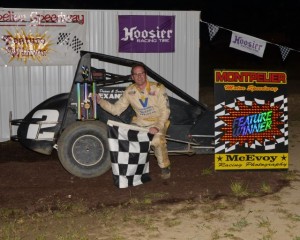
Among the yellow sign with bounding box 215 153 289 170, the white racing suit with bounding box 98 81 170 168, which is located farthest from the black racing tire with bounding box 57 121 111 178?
the yellow sign with bounding box 215 153 289 170

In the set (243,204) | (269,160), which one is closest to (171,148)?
(269,160)

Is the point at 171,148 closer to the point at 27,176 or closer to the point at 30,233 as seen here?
the point at 27,176

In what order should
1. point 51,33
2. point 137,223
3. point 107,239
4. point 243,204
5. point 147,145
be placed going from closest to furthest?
point 107,239 → point 137,223 → point 243,204 → point 147,145 → point 51,33

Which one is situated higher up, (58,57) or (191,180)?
(58,57)

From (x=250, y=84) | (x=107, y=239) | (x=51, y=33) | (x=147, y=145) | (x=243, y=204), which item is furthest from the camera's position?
(x=51, y=33)

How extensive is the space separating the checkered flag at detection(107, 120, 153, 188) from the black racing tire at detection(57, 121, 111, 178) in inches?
17.5

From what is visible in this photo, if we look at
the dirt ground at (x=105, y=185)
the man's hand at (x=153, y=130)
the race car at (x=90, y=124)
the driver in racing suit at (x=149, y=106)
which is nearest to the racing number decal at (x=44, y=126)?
the race car at (x=90, y=124)

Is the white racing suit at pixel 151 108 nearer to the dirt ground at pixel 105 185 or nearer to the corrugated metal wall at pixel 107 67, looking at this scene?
the dirt ground at pixel 105 185

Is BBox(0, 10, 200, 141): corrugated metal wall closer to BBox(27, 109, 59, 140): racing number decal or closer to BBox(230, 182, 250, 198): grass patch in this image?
BBox(27, 109, 59, 140): racing number decal

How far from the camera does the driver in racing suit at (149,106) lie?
23.4ft

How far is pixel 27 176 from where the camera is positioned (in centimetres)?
751

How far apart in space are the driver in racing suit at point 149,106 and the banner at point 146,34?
2.98 meters

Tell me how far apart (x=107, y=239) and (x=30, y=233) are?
2.59 feet

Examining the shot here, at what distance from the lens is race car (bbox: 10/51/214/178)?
23.7 ft
